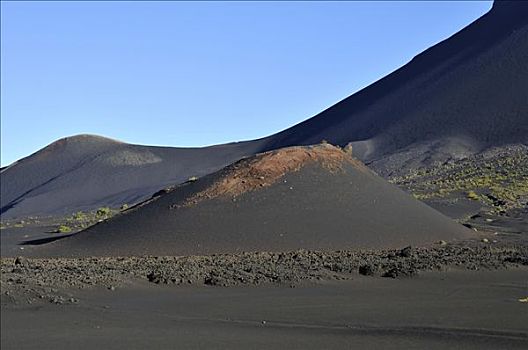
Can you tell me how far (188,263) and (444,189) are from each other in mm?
37721

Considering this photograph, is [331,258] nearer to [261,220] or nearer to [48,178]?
[261,220]

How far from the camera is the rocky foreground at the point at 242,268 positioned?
696 inches

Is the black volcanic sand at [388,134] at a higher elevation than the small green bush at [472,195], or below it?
higher

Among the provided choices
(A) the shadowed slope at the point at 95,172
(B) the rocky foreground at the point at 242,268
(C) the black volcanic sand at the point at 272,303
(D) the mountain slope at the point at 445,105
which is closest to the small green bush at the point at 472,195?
(B) the rocky foreground at the point at 242,268

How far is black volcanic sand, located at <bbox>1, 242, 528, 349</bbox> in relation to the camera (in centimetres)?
1255

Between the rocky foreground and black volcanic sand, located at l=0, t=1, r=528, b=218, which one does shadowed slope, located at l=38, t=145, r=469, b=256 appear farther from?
black volcanic sand, located at l=0, t=1, r=528, b=218

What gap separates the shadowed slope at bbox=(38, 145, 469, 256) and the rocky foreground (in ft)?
6.43

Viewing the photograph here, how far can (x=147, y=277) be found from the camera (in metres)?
20.0

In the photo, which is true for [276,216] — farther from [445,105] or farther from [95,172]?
[95,172]

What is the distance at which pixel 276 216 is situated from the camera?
31.0 meters

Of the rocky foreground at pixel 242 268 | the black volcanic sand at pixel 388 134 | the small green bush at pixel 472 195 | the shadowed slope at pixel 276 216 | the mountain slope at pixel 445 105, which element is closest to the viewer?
the rocky foreground at pixel 242 268

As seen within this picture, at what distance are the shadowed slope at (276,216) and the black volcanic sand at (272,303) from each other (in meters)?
3.92

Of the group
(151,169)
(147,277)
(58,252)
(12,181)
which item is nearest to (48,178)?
(12,181)

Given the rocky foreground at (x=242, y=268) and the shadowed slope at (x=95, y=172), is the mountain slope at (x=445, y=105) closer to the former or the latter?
the shadowed slope at (x=95, y=172)
